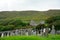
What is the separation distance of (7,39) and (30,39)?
151 centimetres

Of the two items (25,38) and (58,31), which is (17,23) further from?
(25,38)

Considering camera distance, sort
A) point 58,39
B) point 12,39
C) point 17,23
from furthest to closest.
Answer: point 17,23, point 58,39, point 12,39

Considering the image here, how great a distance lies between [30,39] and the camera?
14.1m

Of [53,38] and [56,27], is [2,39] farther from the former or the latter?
[56,27]

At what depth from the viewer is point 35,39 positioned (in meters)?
14.0

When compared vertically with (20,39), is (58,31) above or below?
below

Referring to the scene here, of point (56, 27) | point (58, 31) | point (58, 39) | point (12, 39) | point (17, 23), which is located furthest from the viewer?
point (17, 23)

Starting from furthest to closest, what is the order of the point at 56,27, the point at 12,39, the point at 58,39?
the point at 56,27 < the point at 58,39 < the point at 12,39

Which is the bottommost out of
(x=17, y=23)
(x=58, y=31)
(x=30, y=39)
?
(x=17, y=23)

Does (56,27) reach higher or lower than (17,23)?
higher

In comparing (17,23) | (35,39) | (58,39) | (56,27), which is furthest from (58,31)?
(17,23)

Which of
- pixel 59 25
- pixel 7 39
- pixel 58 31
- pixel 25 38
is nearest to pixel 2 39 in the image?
pixel 7 39

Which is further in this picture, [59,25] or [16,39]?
[59,25]

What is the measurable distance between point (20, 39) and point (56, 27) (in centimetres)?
907
